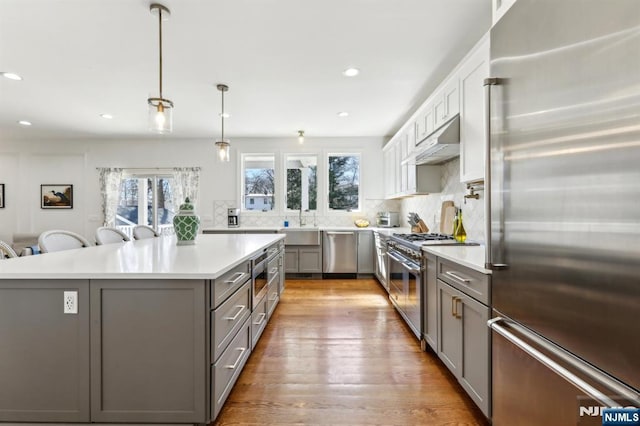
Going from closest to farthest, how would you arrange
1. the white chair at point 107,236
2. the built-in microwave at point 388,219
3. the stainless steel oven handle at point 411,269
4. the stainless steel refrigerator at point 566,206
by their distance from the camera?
the stainless steel refrigerator at point 566,206
the stainless steel oven handle at point 411,269
the white chair at point 107,236
the built-in microwave at point 388,219

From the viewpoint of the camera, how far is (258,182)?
6.04 metres

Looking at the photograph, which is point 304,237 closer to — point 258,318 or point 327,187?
point 327,187

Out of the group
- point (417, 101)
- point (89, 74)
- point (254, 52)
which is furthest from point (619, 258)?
point (89, 74)

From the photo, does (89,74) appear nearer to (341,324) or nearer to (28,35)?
(28,35)

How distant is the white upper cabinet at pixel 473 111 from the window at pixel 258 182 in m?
4.16

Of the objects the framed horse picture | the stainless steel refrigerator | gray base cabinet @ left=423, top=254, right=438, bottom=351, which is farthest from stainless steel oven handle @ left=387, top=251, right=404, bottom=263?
the framed horse picture

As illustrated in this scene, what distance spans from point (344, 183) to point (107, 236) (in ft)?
13.3

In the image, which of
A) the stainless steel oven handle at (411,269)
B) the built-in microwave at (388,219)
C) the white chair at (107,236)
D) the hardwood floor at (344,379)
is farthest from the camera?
the built-in microwave at (388,219)

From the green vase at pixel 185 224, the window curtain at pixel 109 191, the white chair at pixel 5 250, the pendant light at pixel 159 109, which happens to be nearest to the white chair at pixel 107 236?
→ the white chair at pixel 5 250

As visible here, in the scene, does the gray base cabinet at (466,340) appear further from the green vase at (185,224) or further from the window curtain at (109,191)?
the window curtain at (109,191)

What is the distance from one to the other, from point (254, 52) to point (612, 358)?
3020 mm

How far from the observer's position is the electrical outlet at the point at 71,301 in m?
1.44

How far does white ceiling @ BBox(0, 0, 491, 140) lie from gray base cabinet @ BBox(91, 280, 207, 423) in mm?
A: 1972

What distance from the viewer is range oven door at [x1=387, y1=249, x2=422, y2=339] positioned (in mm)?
2514
